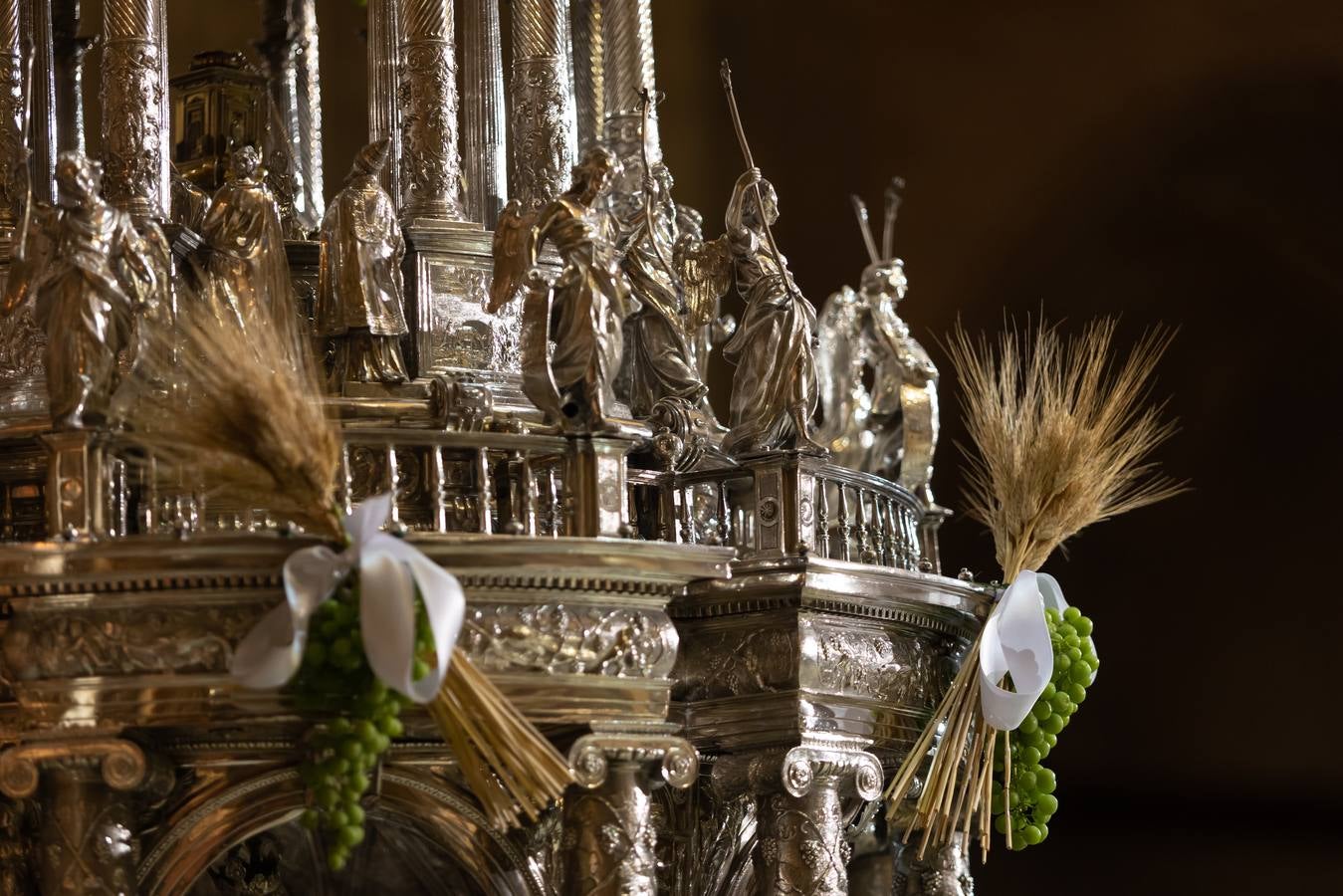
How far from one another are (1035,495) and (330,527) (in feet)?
10.9

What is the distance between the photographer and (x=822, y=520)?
504 inches

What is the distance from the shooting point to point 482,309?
13.3 m

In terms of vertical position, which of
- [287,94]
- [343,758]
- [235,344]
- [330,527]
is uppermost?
[287,94]

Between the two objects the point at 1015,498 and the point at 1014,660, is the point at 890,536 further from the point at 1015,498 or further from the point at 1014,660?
the point at 1014,660

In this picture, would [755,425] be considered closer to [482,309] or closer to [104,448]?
[482,309]

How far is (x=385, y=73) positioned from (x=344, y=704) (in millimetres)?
4241

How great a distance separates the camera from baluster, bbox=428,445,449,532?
11539 mm

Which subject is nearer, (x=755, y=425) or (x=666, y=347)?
Answer: (x=755, y=425)

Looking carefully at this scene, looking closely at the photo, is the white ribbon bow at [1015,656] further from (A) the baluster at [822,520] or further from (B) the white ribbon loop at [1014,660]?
(A) the baluster at [822,520]

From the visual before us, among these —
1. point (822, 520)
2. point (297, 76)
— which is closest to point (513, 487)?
point (822, 520)

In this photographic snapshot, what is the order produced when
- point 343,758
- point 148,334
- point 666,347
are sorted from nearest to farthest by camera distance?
point 343,758, point 148,334, point 666,347

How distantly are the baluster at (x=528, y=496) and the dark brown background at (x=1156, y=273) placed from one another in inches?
213

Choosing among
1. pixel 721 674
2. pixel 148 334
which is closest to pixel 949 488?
pixel 721 674

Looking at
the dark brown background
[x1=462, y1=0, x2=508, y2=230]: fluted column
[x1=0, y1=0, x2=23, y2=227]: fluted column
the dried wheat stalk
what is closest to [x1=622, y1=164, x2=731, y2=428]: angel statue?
[x1=462, y1=0, x2=508, y2=230]: fluted column
